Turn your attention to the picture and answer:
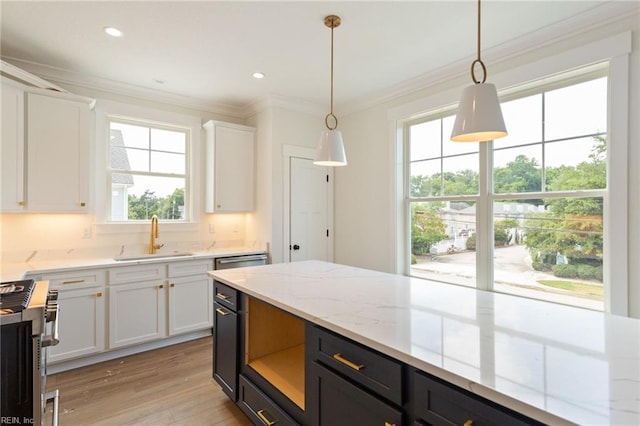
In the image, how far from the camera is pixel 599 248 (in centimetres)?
225

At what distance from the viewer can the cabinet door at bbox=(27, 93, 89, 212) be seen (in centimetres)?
275

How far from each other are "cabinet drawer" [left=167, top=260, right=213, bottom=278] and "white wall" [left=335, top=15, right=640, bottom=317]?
5.60 feet

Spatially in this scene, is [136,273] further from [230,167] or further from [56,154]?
[230,167]

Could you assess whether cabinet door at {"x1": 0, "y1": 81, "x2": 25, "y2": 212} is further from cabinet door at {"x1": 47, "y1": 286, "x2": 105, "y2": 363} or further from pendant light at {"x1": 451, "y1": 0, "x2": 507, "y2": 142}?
pendant light at {"x1": 451, "y1": 0, "x2": 507, "y2": 142}

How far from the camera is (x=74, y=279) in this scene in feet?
8.96

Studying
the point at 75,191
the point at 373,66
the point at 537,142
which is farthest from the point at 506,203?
the point at 75,191

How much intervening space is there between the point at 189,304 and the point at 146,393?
3.34ft

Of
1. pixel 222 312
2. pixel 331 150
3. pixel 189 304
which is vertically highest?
pixel 331 150

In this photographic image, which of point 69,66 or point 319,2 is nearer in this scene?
point 319,2

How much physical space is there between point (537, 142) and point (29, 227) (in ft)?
14.8

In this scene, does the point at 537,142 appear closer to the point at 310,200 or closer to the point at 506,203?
the point at 506,203

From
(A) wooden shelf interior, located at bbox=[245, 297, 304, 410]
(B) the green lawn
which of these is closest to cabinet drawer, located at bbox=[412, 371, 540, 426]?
(A) wooden shelf interior, located at bbox=[245, 297, 304, 410]

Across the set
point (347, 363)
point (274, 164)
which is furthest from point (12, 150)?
point (347, 363)

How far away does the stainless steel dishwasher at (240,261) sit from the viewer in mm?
3533
